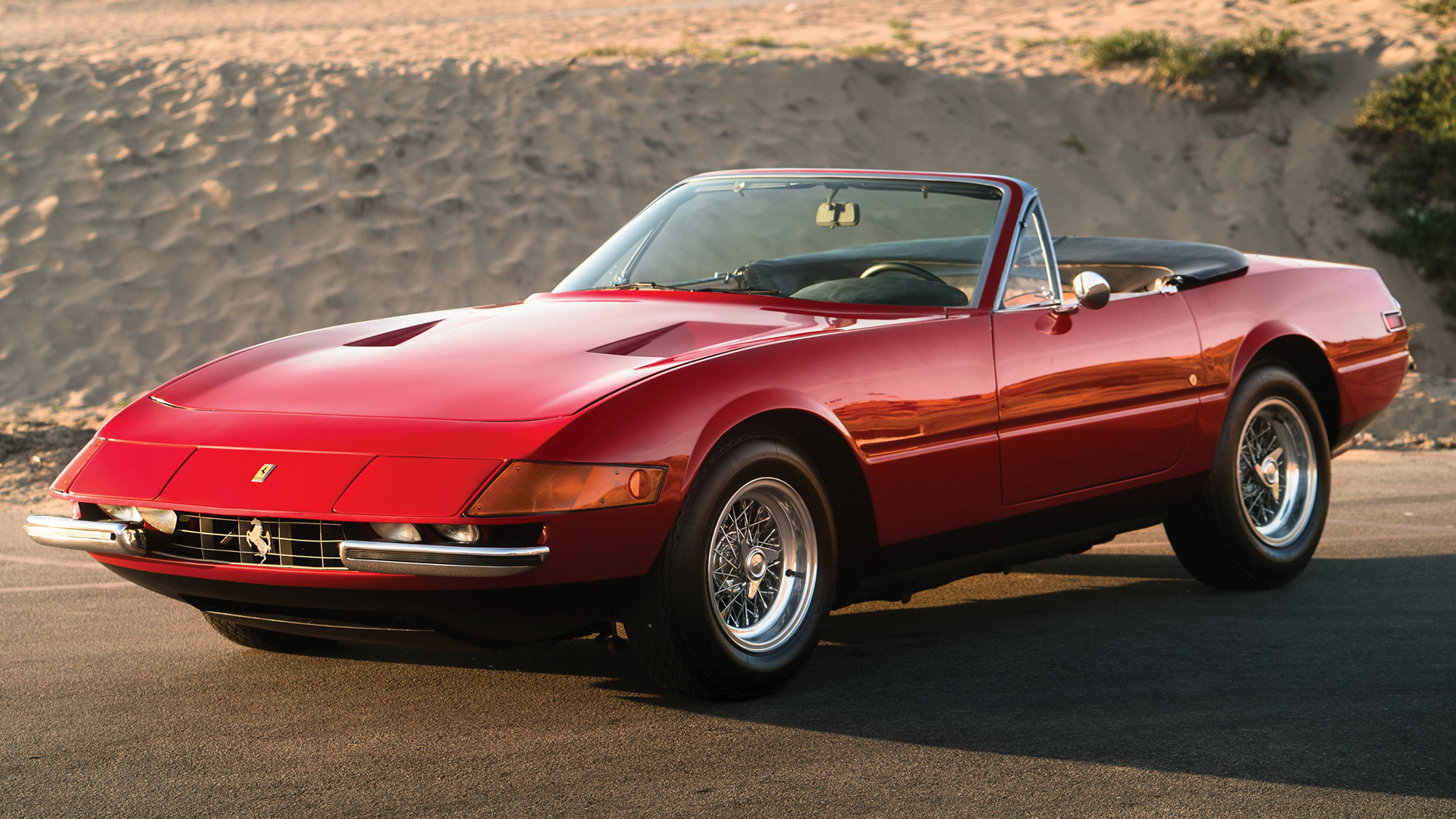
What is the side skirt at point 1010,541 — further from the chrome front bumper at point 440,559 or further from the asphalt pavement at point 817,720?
the chrome front bumper at point 440,559

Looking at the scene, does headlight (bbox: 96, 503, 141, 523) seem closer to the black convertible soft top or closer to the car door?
the car door

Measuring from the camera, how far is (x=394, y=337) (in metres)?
4.61

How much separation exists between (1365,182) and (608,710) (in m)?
17.8

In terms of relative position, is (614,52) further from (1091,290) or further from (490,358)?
(490,358)

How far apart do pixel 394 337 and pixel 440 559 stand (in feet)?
4.34

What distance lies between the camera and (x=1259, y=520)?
5.92 m

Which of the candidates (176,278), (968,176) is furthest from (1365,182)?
(968,176)

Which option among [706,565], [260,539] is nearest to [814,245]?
[706,565]

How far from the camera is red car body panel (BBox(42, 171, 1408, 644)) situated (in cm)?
362

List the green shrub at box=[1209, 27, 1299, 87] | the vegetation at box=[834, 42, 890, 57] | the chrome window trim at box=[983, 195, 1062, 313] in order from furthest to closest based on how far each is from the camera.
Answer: the vegetation at box=[834, 42, 890, 57] → the green shrub at box=[1209, 27, 1299, 87] → the chrome window trim at box=[983, 195, 1062, 313]

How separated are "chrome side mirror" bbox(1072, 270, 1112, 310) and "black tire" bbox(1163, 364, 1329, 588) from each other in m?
0.97

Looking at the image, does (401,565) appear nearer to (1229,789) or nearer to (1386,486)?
(1229,789)

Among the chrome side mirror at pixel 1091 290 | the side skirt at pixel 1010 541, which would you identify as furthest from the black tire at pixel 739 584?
the chrome side mirror at pixel 1091 290

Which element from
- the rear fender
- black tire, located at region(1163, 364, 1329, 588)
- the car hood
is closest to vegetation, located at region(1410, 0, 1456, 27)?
black tire, located at region(1163, 364, 1329, 588)
